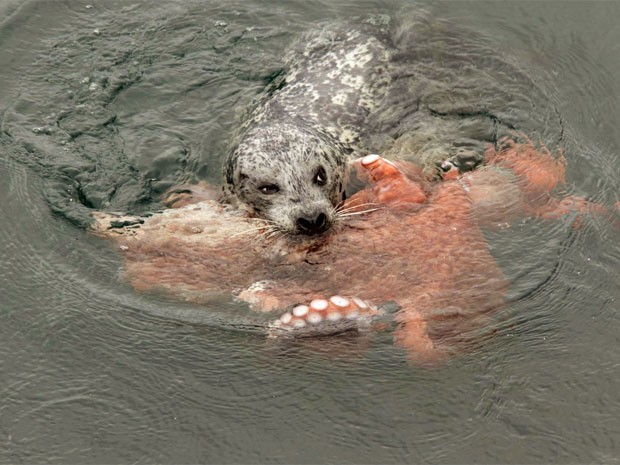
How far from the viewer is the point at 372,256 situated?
578cm

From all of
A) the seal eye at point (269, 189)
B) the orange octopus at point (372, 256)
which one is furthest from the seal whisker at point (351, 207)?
the seal eye at point (269, 189)

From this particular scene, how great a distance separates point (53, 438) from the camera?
5086mm

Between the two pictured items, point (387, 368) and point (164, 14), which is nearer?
point (387, 368)

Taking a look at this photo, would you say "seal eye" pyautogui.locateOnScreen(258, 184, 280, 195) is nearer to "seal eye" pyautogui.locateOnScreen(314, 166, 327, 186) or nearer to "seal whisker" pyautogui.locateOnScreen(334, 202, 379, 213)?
"seal eye" pyautogui.locateOnScreen(314, 166, 327, 186)

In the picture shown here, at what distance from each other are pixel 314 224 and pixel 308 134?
1215mm

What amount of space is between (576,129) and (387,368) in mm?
3239

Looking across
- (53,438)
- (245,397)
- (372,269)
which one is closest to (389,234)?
(372,269)

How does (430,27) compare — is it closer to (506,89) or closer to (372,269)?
(506,89)

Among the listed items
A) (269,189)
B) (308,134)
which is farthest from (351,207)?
(308,134)

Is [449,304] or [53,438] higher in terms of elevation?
[449,304]

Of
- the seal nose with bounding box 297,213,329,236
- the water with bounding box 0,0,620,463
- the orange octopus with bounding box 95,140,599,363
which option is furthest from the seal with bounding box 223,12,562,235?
the water with bounding box 0,0,620,463

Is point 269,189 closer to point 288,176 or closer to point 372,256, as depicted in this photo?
point 288,176

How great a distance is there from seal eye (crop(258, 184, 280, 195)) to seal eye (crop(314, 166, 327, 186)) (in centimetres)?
29

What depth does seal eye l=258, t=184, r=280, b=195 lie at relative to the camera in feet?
21.5
